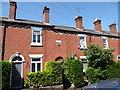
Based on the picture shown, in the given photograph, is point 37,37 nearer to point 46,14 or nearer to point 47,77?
point 46,14

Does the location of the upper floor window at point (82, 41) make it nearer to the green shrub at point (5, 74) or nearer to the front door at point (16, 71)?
the front door at point (16, 71)

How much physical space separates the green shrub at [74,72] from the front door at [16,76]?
4890 millimetres

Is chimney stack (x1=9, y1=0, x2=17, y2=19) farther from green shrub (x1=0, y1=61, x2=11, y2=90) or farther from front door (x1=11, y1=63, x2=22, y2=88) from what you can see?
green shrub (x1=0, y1=61, x2=11, y2=90)

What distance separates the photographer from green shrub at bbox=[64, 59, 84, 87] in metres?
10.8

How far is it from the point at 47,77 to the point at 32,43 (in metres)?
4.22

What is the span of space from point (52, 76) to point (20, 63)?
3801mm

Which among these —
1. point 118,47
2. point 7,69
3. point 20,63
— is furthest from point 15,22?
point 118,47

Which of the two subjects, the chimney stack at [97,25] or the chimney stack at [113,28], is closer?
→ the chimney stack at [97,25]

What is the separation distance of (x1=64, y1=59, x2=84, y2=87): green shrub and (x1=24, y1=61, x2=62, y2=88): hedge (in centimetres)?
83

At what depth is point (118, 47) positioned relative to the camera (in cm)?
1859

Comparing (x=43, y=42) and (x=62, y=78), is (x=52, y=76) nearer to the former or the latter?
(x=62, y=78)

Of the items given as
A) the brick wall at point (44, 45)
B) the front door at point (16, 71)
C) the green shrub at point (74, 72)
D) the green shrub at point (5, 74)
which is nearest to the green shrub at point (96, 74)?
the green shrub at point (74, 72)

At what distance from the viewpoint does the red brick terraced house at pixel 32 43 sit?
37.4 ft

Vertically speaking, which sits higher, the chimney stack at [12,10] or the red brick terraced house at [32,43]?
the chimney stack at [12,10]
